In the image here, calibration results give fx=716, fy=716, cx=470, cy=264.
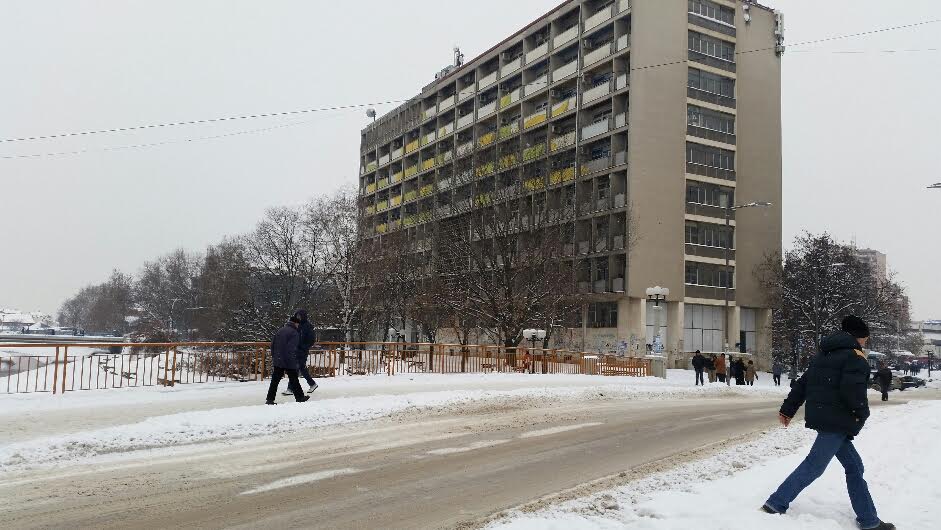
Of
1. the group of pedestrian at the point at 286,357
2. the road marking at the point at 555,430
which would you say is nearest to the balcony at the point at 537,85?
the group of pedestrian at the point at 286,357

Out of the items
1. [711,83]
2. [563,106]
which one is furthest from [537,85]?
[711,83]

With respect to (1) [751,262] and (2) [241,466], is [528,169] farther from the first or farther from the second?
(2) [241,466]

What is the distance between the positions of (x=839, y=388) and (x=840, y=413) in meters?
0.20

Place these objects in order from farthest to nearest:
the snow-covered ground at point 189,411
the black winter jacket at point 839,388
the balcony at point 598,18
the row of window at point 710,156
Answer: the balcony at point 598,18 → the row of window at point 710,156 → the snow-covered ground at point 189,411 → the black winter jacket at point 839,388

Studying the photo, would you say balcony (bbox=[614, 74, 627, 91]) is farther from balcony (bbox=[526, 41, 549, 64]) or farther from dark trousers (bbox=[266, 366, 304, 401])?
dark trousers (bbox=[266, 366, 304, 401])

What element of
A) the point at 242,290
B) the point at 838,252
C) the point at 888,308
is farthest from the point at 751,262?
the point at 242,290

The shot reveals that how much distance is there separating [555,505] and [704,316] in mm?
50598

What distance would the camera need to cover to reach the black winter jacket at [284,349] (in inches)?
534

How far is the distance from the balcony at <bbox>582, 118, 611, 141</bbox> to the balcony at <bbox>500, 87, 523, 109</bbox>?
9.53 metres

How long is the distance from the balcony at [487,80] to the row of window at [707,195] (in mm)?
22115

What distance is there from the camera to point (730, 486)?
6.91 meters

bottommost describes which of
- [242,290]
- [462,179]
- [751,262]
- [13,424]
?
[13,424]

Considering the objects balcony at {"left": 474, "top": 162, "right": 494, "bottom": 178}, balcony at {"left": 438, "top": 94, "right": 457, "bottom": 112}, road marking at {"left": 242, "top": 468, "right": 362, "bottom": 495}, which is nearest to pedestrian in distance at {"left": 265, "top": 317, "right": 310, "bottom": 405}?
road marking at {"left": 242, "top": 468, "right": 362, "bottom": 495}

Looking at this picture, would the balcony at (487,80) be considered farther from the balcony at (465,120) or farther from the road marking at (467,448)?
the road marking at (467,448)
